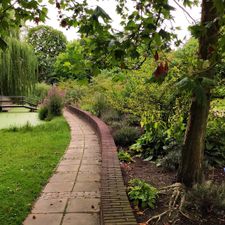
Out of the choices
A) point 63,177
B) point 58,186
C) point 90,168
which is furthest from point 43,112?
point 58,186

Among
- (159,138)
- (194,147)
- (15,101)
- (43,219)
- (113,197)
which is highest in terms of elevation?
(194,147)

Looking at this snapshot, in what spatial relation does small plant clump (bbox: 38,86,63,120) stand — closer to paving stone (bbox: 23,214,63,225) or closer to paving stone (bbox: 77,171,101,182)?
paving stone (bbox: 77,171,101,182)

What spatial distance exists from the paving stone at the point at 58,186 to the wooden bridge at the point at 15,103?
16137 millimetres

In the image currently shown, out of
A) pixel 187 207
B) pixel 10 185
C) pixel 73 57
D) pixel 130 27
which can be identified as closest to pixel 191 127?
pixel 187 207

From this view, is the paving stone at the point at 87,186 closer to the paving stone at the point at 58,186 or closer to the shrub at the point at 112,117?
the paving stone at the point at 58,186

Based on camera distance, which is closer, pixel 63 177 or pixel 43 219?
pixel 43 219

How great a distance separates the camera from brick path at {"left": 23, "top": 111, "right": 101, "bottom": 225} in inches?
156

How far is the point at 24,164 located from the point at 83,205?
8.03 feet

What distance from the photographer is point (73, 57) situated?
3.04 m

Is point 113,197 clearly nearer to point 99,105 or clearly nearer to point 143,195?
point 143,195

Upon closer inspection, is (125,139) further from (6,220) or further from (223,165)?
(6,220)

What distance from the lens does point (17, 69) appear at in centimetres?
2227

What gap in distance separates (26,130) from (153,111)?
5.69 meters

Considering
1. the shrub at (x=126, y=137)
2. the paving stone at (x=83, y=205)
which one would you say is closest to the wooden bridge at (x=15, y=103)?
the shrub at (x=126, y=137)
